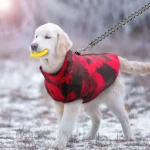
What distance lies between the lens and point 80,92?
340 centimetres

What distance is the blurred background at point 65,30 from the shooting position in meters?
6.34

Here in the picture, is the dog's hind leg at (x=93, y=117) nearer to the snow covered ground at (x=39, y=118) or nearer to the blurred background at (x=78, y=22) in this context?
the snow covered ground at (x=39, y=118)

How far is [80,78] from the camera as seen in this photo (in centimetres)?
338

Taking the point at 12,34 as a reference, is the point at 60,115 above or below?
below

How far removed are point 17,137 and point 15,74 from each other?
212 inches

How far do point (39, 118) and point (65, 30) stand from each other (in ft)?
11.2

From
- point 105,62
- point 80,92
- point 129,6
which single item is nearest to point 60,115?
point 80,92

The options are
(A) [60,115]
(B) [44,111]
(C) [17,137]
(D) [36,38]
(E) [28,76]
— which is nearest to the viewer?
(D) [36,38]

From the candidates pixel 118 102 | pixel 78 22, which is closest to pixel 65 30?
pixel 78 22

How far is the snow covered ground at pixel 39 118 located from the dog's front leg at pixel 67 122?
0.12 metres

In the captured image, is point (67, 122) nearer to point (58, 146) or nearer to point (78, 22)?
point (58, 146)

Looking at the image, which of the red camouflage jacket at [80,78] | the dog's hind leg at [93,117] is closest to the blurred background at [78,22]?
the dog's hind leg at [93,117]

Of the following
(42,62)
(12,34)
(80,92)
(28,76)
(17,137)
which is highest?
(12,34)

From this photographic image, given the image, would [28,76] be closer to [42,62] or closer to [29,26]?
[29,26]
